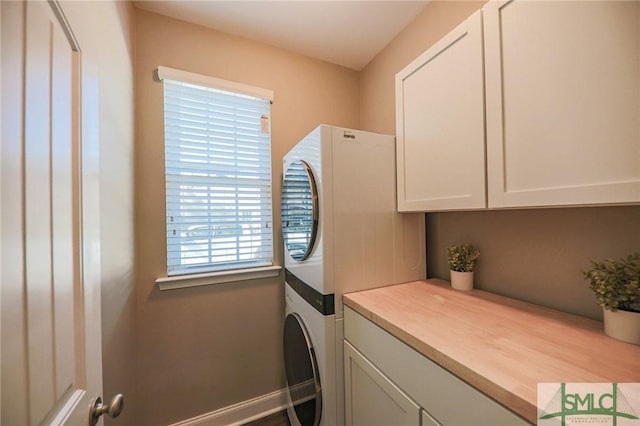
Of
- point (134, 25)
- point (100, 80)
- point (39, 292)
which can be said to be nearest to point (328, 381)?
point (39, 292)

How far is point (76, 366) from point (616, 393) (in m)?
1.22

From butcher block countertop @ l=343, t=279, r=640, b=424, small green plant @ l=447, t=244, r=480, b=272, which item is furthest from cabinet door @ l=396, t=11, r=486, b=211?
butcher block countertop @ l=343, t=279, r=640, b=424

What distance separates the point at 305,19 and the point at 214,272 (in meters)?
1.74

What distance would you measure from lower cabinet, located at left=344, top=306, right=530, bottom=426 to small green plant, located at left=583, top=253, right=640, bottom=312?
533 millimetres

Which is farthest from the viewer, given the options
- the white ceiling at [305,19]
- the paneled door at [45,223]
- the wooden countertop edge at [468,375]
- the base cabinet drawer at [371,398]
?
the white ceiling at [305,19]

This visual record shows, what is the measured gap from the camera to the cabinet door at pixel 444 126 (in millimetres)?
962

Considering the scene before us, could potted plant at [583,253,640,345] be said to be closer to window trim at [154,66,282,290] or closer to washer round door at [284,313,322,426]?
washer round door at [284,313,322,426]

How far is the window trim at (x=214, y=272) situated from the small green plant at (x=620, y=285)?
1.57m

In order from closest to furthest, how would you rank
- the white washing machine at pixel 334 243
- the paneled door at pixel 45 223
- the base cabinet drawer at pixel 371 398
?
the paneled door at pixel 45 223, the base cabinet drawer at pixel 371 398, the white washing machine at pixel 334 243

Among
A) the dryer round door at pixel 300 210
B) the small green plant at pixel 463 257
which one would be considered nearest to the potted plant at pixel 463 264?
the small green plant at pixel 463 257

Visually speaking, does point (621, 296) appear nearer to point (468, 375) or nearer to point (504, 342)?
point (504, 342)

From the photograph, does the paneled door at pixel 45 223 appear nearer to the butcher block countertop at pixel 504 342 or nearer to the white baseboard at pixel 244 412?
the butcher block countertop at pixel 504 342

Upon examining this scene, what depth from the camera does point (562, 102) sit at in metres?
0.74

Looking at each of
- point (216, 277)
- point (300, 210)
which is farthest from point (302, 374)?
point (300, 210)
